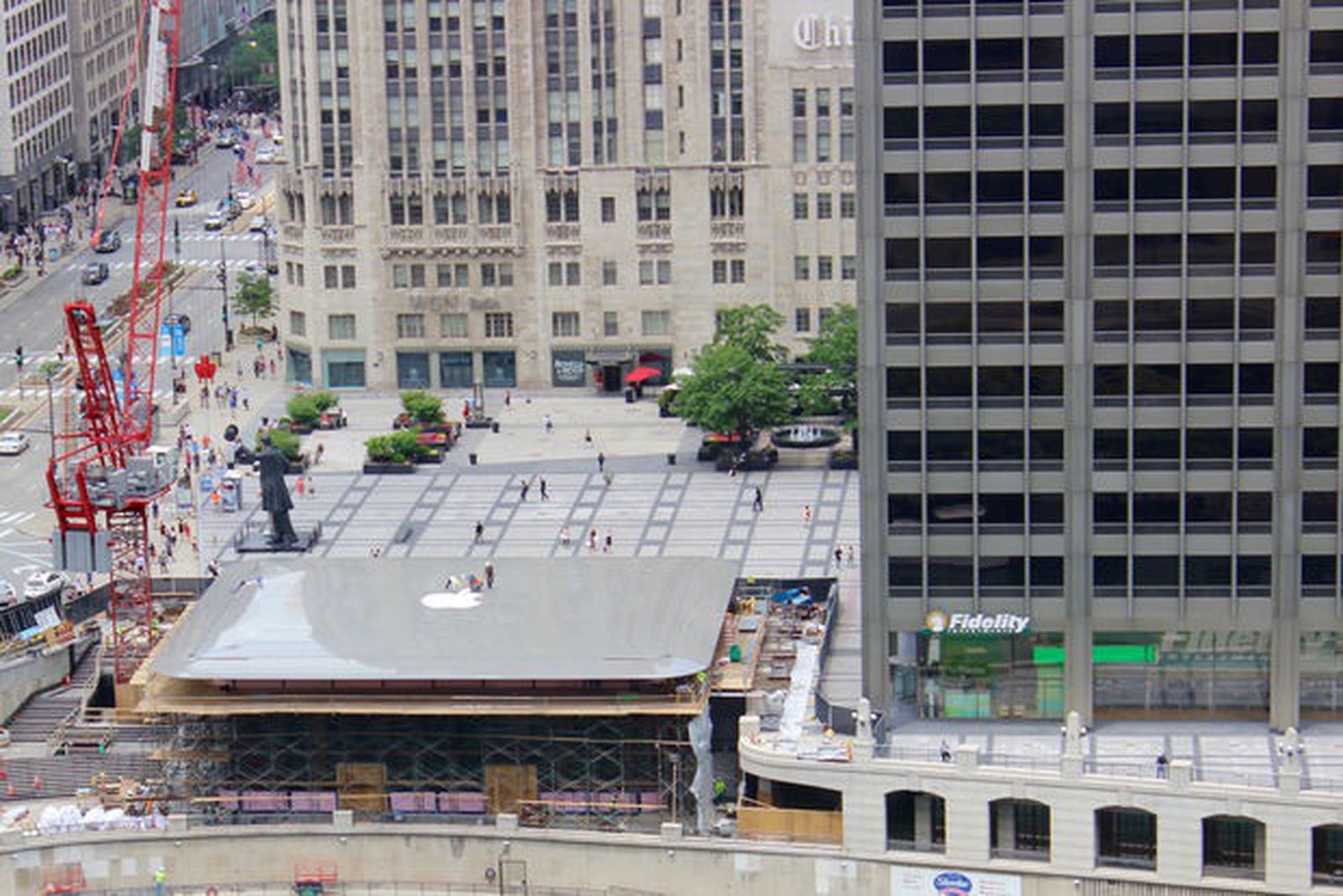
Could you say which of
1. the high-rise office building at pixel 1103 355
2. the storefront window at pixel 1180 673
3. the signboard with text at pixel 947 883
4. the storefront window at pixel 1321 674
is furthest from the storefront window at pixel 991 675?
the storefront window at pixel 1321 674

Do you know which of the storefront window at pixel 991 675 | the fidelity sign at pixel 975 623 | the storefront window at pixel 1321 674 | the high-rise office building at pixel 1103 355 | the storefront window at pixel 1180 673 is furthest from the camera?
the storefront window at pixel 991 675

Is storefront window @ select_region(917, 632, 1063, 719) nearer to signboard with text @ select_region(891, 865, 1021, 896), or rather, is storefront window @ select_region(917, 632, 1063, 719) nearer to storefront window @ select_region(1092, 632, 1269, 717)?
storefront window @ select_region(1092, 632, 1269, 717)

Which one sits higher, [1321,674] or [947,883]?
[1321,674]

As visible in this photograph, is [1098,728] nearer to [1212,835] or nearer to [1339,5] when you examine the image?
[1212,835]

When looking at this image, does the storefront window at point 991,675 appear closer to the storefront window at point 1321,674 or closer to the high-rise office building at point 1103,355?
the high-rise office building at point 1103,355

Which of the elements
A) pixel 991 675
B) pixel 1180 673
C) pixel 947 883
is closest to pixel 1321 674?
pixel 1180 673

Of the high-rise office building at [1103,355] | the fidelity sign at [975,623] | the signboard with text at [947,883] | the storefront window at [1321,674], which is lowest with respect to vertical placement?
the signboard with text at [947,883]

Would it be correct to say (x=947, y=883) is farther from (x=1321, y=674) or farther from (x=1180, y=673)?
(x=1321, y=674)

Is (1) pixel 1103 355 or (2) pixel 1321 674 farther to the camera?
(2) pixel 1321 674

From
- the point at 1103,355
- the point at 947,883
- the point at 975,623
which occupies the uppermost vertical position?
the point at 1103,355
